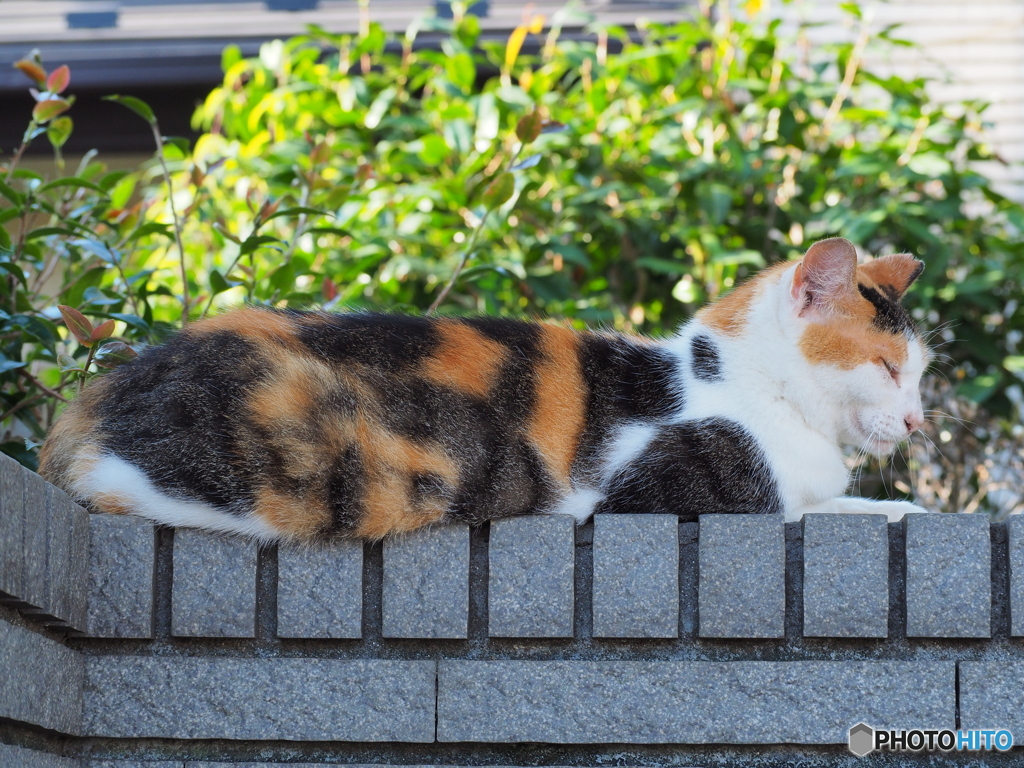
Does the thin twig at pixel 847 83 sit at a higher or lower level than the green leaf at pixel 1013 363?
higher

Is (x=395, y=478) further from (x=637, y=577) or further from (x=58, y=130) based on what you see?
(x=58, y=130)

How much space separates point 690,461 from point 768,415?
0.22 meters

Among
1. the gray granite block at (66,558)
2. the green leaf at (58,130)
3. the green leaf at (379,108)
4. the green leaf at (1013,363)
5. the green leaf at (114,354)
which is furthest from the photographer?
the green leaf at (379,108)

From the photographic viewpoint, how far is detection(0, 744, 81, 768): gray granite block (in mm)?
1354

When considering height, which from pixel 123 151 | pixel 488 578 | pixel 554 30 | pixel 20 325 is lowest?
pixel 123 151

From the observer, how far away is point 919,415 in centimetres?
209

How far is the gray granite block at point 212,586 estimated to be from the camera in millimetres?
1645

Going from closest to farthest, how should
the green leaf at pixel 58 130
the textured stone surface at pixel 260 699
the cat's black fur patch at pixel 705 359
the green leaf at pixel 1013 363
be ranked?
the textured stone surface at pixel 260 699, the cat's black fur patch at pixel 705 359, the green leaf at pixel 58 130, the green leaf at pixel 1013 363

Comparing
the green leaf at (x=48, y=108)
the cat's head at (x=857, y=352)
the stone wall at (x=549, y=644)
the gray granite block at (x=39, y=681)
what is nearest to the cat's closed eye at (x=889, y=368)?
the cat's head at (x=857, y=352)

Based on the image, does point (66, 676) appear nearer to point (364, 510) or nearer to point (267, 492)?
point (267, 492)

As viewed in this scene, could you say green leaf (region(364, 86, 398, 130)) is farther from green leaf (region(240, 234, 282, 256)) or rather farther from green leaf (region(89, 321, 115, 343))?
green leaf (region(89, 321, 115, 343))

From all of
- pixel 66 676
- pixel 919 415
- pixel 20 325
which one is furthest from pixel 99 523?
pixel 919 415

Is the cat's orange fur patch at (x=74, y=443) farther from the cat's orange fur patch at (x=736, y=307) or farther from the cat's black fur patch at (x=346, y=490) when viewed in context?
the cat's orange fur patch at (x=736, y=307)

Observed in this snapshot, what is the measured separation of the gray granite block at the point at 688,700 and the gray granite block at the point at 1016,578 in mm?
121
